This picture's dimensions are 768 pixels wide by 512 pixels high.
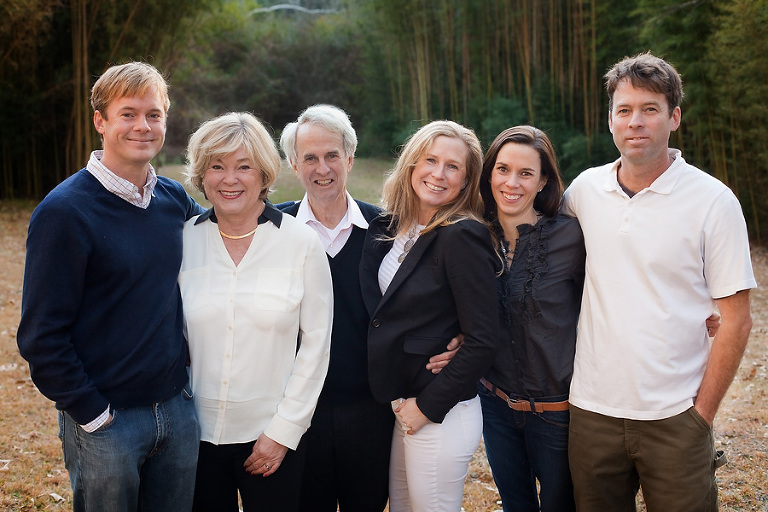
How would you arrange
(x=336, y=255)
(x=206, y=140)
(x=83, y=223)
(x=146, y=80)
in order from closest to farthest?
(x=83, y=223) < (x=146, y=80) < (x=206, y=140) < (x=336, y=255)

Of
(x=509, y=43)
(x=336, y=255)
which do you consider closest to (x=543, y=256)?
(x=336, y=255)

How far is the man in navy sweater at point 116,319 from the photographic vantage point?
159cm

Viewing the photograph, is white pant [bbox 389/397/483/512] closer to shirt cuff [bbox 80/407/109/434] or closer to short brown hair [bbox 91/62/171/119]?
shirt cuff [bbox 80/407/109/434]

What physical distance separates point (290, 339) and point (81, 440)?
612 mm

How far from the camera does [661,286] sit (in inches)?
72.9

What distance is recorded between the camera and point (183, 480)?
5.96 ft

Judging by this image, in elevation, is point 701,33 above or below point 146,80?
above

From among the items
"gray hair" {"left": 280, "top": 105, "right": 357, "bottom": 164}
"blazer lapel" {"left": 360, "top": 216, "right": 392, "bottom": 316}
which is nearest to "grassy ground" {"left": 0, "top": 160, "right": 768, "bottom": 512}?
"gray hair" {"left": 280, "top": 105, "right": 357, "bottom": 164}

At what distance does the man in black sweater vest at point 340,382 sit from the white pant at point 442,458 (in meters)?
0.17

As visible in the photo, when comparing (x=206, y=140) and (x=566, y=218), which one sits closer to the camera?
(x=206, y=140)

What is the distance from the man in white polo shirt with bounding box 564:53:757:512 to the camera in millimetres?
1829

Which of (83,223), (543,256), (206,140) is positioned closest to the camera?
(83,223)

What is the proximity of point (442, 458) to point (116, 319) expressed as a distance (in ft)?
3.31

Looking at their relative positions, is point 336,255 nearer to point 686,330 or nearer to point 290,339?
point 290,339
